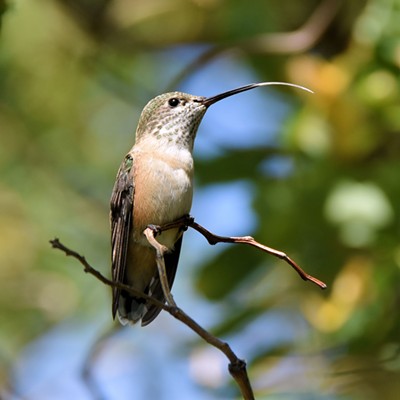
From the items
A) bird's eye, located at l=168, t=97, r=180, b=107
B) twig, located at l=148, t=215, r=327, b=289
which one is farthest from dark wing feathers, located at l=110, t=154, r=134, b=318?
twig, located at l=148, t=215, r=327, b=289

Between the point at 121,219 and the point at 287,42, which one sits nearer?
the point at 121,219

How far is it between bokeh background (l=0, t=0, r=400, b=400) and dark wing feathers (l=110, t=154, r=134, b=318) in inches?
17.1

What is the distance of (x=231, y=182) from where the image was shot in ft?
11.1

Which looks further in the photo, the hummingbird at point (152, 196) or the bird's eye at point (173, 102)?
the bird's eye at point (173, 102)

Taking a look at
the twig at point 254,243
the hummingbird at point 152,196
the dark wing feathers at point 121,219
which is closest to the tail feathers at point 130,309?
the hummingbird at point 152,196

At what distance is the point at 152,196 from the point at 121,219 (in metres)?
0.16

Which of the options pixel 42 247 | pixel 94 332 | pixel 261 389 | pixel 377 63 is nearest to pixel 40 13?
pixel 42 247

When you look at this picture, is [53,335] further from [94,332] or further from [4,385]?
[4,385]

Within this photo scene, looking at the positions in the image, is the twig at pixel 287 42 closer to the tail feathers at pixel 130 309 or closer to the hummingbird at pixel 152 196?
the hummingbird at pixel 152 196

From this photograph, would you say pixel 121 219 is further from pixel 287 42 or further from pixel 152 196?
pixel 287 42

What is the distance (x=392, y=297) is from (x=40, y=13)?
8.55 feet

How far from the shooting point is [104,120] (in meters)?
4.66

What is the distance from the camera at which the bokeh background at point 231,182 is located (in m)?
2.98

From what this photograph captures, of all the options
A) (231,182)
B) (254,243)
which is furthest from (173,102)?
(254,243)
